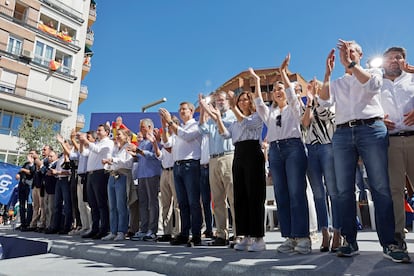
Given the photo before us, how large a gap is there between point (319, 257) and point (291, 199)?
0.58 metres

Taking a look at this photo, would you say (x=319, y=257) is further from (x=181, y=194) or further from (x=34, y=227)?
(x=34, y=227)

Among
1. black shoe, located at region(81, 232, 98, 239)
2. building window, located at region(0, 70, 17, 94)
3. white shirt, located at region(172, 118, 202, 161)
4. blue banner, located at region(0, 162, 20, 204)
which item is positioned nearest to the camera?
white shirt, located at region(172, 118, 202, 161)

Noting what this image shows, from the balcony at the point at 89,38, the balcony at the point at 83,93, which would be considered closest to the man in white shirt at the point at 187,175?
the balcony at the point at 83,93

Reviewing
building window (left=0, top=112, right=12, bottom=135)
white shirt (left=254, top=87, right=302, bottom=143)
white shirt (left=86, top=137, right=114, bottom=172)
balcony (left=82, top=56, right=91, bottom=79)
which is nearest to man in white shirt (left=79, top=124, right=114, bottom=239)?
white shirt (left=86, top=137, right=114, bottom=172)

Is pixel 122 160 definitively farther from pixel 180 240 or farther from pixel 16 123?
pixel 16 123

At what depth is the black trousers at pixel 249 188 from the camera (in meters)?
3.09

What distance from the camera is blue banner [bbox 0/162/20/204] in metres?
9.22

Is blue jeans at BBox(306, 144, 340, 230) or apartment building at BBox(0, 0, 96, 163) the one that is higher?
apartment building at BBox(0, 0, 96, 163)

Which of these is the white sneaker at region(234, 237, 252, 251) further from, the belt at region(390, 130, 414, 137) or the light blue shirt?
the light blue shirt

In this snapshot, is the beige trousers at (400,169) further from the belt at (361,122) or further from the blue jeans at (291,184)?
the blue jeans at (291,184)

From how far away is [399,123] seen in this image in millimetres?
2482

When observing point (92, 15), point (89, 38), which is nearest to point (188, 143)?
point (89, 38)

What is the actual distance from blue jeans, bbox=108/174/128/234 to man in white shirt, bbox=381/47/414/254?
3478 millimetres

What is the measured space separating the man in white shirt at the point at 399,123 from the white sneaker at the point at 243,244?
1.31m
